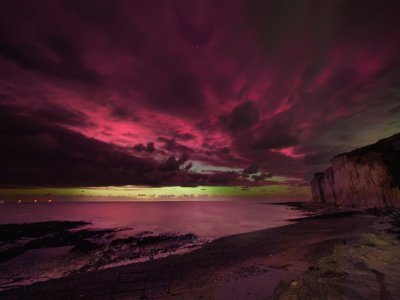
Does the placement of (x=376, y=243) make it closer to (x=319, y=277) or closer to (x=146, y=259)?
(x=319, y=277)

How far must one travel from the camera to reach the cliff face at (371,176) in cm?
5144

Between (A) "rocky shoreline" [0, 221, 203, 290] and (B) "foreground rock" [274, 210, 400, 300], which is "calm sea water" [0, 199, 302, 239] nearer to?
(A) "rocky shoreline" [0, 221, 203, 290]

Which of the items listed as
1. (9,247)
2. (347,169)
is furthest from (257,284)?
(347,169)

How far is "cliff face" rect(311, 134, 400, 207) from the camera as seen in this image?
51.4 m

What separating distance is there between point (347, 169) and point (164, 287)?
71.1 meters

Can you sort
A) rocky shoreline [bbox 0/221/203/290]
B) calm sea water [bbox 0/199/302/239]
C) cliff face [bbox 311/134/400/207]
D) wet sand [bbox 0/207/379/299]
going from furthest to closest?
cliff face [bbox 311/134/400/207] < calm sea water [bbox 0/199/302/239] < rocky shoreline [bbox 0/221/203/290] < wet sand [bbox 0/207/379/299]

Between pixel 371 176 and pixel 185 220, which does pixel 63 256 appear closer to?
pixel 185 220

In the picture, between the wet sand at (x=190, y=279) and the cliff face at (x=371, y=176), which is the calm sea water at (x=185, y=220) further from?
the cliff face at (x=371, y=176)

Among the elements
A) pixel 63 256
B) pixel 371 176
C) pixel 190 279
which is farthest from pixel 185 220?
pixel 371 176

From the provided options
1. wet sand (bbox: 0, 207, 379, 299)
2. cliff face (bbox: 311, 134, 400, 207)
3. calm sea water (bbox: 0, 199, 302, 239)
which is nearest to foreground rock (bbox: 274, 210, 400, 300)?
wet sand (bbox: 0, 207, 379, 299)

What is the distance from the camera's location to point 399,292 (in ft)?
25.3

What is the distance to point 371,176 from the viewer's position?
185 feet

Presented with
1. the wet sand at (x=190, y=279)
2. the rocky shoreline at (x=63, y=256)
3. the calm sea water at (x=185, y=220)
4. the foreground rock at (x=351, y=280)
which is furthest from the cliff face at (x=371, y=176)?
the rocky shoreline at (x=63, y=256)

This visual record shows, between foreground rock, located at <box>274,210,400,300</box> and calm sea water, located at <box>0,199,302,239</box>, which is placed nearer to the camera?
foreground rock, located at <box>274,210,400,300</box>
